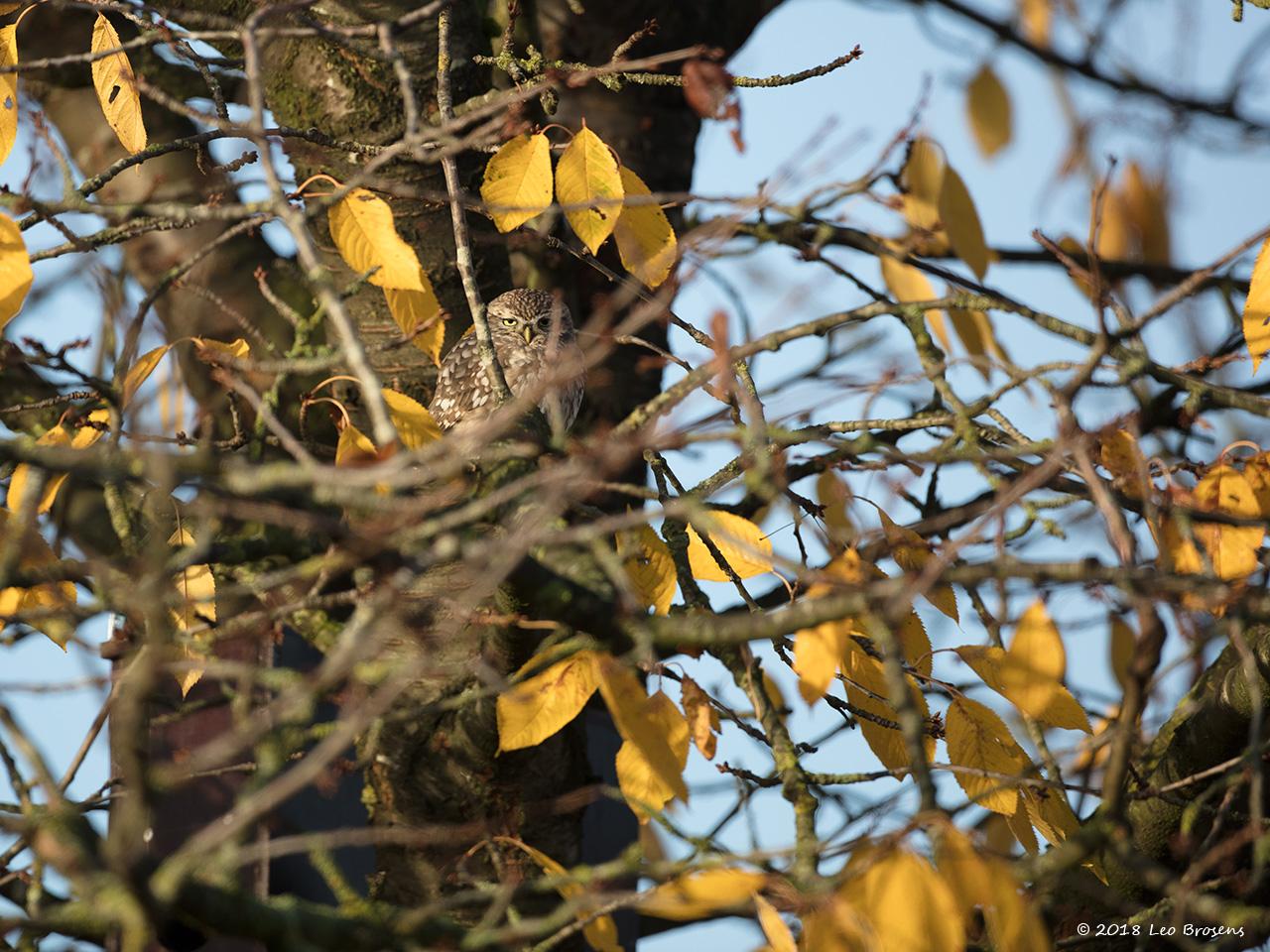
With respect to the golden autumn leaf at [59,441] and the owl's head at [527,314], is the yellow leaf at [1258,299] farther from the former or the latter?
the owl's head at [527,314]

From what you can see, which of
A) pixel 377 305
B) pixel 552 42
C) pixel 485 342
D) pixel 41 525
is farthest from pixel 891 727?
pixel 552 42

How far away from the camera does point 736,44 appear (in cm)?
498

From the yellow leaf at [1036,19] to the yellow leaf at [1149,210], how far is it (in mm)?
1260

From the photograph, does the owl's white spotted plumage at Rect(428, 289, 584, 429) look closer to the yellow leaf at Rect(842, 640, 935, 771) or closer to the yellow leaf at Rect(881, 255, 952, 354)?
the yellow leaf at Rect(881, 255, 952, 354)

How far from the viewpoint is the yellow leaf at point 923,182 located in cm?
291

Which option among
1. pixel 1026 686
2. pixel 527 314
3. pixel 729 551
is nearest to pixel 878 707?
pixel 729 551

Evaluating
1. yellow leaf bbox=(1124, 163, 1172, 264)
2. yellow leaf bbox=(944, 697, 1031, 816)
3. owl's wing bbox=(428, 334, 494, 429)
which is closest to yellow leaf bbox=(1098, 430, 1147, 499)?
yellow leaf bbox=(944, 697, 1031, 816)

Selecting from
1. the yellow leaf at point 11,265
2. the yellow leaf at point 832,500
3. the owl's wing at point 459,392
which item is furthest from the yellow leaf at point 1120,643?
the yellow leaf at point 11,265

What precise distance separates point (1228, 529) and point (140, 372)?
210 cm

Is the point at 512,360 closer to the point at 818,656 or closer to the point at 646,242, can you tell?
the point at 646,242

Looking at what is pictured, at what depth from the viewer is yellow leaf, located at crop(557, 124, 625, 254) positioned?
2.49 m

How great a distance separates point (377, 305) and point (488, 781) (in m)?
1.43

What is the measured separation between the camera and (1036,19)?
14.6 ft

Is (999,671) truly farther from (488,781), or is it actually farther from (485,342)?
(488,781)
